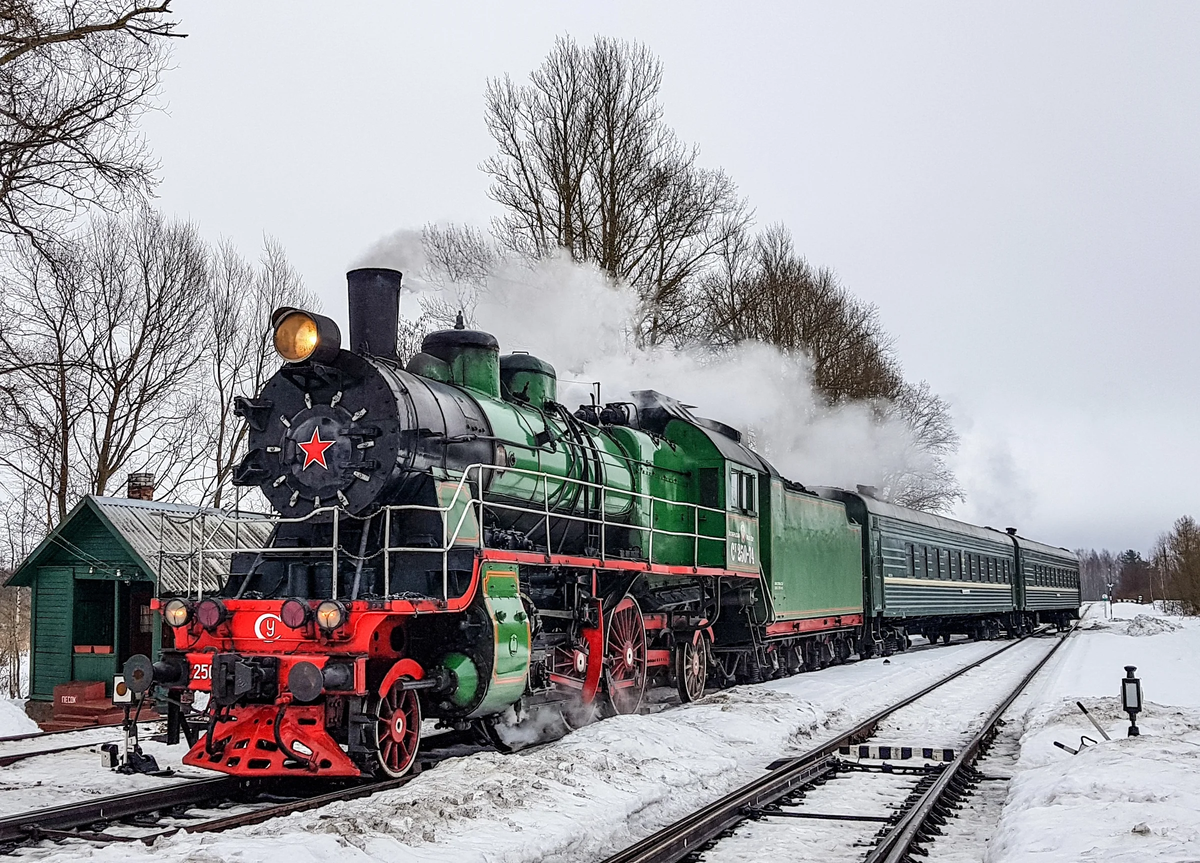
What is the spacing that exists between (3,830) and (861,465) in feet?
92.9

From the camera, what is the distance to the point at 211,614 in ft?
26.1

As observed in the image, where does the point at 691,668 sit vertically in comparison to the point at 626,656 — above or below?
below

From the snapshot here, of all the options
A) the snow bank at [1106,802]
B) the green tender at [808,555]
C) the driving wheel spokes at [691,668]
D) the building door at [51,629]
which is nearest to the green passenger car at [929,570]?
the green tender at [808,555]

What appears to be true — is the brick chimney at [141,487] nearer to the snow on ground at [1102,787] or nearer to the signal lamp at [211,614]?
the signal lamp at [211,614]

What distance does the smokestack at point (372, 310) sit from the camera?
9.32 metres

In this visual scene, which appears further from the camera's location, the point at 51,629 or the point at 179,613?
the point at 51,629

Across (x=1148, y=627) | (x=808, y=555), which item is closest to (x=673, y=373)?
(x=808, y=555)

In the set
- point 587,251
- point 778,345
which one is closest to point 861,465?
point 778,345

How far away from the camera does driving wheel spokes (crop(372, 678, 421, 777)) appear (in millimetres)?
7684

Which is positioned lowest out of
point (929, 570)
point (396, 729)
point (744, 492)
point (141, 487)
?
point (396, 729)

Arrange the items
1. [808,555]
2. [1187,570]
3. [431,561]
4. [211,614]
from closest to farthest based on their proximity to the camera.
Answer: [211,614] → [431,561] → [808,555] → [1187,570]

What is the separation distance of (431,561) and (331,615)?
1046 mm

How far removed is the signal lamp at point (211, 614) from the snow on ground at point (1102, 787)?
18.4 ft

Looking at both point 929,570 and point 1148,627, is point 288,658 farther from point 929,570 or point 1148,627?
point 1148,627
